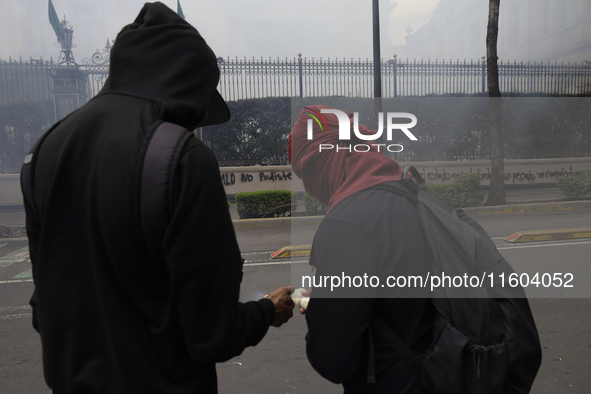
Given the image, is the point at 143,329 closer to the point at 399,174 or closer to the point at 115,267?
the point at 115,267

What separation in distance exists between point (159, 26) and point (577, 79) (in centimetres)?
1832

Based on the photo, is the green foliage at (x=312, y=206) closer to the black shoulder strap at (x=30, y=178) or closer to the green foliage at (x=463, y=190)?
the green foliage at (x=463, y=190)

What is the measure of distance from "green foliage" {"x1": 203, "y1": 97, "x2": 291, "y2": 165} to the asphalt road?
8745 mm

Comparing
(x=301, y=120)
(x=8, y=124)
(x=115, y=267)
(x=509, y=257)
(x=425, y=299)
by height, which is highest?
(x=8, y=124)

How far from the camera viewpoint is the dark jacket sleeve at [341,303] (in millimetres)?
1208

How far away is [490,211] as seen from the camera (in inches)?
419

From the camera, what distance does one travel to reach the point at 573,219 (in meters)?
9.34

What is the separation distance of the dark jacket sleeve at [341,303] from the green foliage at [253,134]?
45.8 ft

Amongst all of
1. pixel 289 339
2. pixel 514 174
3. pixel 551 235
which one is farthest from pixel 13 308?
pixel 514 174

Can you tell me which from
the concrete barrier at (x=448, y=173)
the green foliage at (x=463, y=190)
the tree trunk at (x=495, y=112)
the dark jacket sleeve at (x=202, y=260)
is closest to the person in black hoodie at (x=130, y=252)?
the dark jacket sleeve at (x=202, y=260)

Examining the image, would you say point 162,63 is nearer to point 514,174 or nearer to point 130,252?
point 130,252

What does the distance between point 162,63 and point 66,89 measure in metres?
14.5

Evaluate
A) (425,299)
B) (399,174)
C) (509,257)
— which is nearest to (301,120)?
(399,174)

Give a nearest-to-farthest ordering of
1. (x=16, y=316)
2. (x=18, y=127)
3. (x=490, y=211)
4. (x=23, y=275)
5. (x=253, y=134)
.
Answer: (x=16, y=316)
(x=23, y=275)
(x=490, y=211)
(x=18, y=127)
(x=253, y=134)
